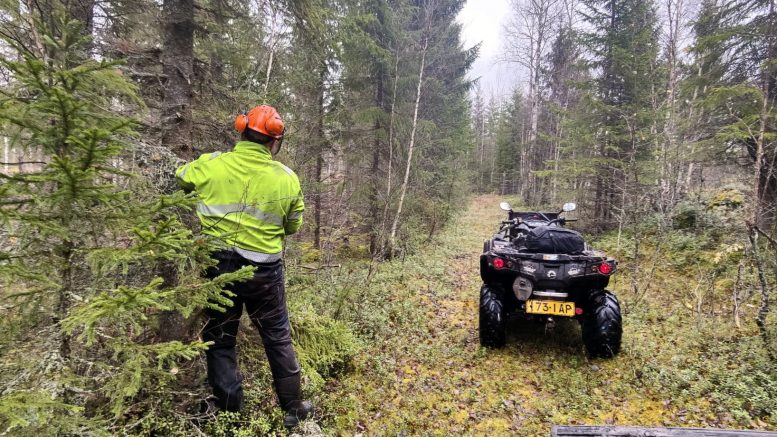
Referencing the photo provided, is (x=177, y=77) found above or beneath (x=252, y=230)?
above

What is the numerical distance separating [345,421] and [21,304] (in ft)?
8.94

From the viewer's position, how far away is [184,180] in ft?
8.66

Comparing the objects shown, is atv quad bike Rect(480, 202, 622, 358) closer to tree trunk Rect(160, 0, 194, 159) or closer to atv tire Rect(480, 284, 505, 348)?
atv tire Rect(480, 284, 505, 348)

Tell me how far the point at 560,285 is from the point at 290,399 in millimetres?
3384

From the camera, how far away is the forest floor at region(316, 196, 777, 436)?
3.66 metres

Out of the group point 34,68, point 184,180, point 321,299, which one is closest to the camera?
point 34,68

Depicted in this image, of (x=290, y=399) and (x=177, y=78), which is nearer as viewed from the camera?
(x=290, y=399)

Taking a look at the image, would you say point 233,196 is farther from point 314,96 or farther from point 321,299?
point 314,96

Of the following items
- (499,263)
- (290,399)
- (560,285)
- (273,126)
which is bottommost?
(290,399)

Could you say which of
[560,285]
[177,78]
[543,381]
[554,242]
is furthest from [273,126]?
[543,381]

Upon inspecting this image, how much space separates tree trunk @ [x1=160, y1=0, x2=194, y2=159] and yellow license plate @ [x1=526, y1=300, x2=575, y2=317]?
4260 mm

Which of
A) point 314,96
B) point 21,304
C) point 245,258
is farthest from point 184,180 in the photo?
point 314,96

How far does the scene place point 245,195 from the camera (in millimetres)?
2734

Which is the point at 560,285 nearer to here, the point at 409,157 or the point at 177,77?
the point at 177,77
